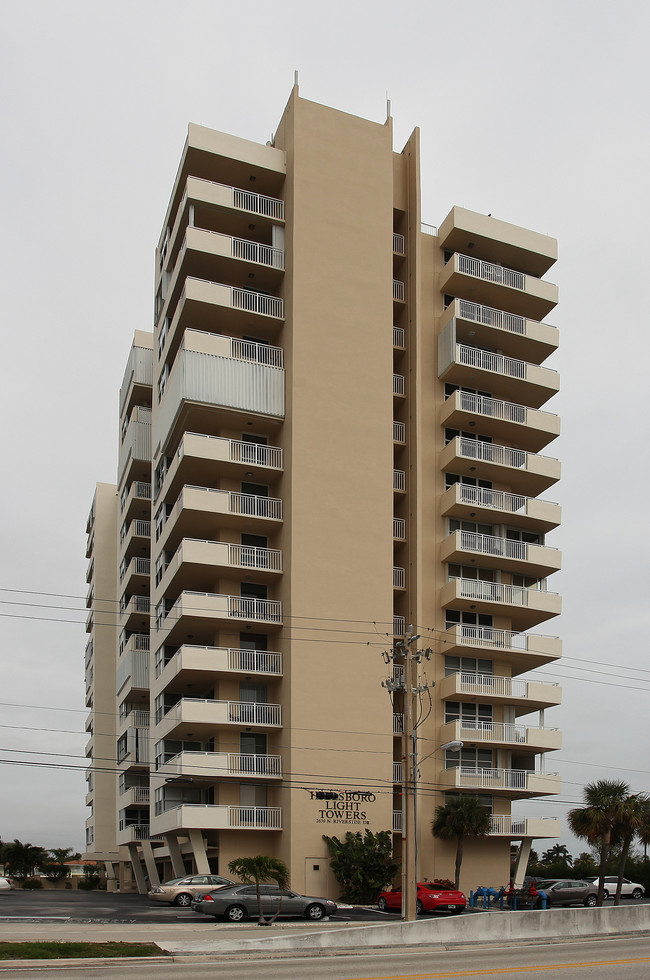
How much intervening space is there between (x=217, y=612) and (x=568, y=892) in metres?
21.3

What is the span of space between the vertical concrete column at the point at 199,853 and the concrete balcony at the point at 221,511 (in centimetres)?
1381

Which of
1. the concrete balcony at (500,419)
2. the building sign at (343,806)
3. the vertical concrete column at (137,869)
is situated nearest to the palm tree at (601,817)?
the building sign at (343,806)

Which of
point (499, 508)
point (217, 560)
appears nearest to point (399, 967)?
point (217, 560)

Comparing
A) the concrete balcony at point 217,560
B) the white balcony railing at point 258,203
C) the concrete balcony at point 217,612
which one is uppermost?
the white balcony railing at point 258,203

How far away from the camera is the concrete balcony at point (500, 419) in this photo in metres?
53.1

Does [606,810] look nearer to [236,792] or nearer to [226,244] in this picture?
[236,792]

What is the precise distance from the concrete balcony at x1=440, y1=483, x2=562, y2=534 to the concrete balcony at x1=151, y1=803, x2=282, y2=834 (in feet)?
57.6

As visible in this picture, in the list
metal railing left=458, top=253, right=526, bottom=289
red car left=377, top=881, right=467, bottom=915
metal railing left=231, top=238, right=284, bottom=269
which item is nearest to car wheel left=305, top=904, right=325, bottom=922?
red car left=377, top=881, right=467, bottom=915

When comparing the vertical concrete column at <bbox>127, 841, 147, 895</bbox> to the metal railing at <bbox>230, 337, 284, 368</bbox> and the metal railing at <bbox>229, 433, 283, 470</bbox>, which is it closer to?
the metal railing at <bbox>229, 433, 283, 470</bbox>

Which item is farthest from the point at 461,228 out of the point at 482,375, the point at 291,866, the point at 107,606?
the point at 107,606

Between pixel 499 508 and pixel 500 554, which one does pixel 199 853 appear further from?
pixel 499 508

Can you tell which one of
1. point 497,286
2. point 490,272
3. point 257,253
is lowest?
point 257,253

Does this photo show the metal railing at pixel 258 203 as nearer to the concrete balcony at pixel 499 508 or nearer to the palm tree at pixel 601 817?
the concrete balcony at pixel 499 508

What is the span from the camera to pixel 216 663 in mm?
45219
